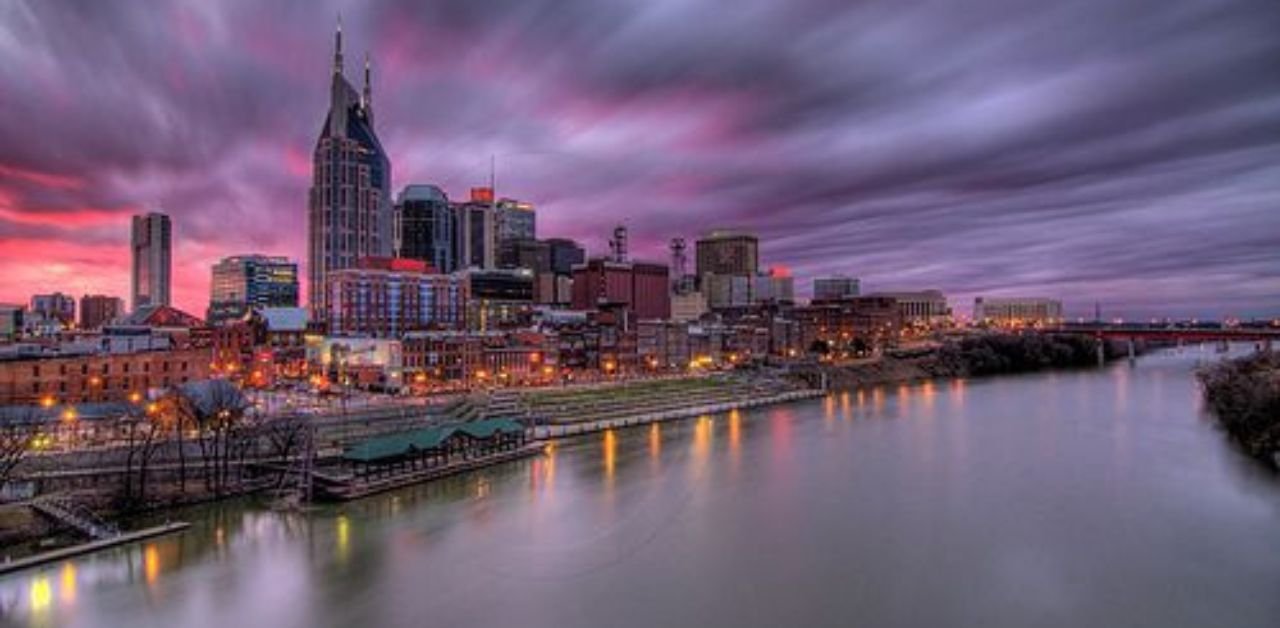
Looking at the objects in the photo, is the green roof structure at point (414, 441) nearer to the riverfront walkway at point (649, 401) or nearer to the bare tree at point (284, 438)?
the bare tree at point (284, 438)

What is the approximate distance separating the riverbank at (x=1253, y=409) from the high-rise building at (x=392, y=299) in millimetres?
95042

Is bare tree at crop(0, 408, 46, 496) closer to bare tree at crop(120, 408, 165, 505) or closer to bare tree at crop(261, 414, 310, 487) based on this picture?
bare tree at crop(120, 408, 165, 505)

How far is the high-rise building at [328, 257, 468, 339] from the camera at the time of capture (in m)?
115

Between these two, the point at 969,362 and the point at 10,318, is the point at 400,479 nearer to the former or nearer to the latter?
the point at 969,362

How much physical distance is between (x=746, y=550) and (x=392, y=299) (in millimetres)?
104632

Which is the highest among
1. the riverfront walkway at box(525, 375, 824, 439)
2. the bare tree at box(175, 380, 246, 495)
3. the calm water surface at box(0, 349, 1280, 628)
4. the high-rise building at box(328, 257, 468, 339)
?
the high-rise building at box(328, 257, 468, 339)

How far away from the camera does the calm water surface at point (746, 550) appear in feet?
70.8

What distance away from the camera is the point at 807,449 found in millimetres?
47875

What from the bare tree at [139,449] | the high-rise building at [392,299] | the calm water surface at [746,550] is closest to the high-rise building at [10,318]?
the high-rise building at [392,299]

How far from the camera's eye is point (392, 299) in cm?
12081

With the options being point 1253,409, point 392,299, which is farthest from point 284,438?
point 392,299

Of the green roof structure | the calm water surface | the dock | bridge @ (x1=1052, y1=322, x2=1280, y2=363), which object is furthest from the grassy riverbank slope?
the dock

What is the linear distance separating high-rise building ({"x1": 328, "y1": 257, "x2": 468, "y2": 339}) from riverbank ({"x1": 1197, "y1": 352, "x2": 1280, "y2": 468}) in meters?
95.0

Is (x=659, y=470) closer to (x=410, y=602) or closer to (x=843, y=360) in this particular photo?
(x=410, y=602)
